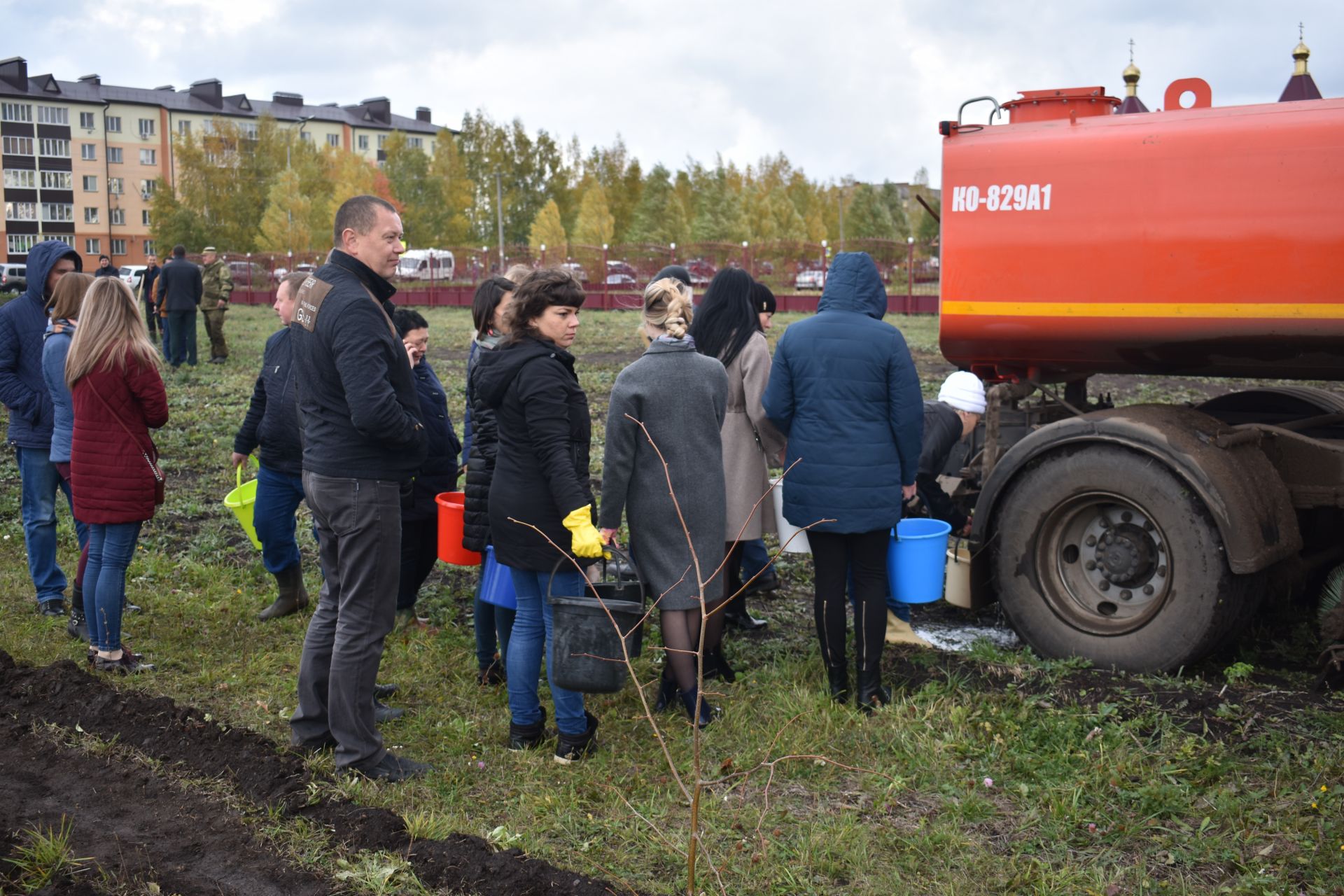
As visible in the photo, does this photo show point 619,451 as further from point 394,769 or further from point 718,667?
point 394,769

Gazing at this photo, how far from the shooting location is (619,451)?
4531 mm

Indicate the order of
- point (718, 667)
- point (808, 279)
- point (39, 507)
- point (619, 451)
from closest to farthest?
1. point (619, 451)
2. point (718, 667)
3. point (39, 507)
4. point (808, 279)

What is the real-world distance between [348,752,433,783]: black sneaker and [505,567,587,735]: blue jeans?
43 cm

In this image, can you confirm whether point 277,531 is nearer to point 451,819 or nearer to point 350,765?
point 350,765

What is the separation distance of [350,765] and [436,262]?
35.1 meters

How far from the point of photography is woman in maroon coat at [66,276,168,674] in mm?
5191

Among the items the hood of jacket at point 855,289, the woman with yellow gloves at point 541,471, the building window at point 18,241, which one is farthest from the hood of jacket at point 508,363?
the building window at point 18,241

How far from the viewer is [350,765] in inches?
166

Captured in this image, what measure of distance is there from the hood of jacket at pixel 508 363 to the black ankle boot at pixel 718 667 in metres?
1.63

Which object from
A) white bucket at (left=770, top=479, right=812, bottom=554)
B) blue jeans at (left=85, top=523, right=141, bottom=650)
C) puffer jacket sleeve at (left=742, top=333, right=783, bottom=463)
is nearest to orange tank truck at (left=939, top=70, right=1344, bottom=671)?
white bucket at (left=770, top=479, right=812, bottom=554)

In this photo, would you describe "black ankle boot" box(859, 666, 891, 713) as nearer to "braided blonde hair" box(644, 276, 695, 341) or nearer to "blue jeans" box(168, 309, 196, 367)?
"braided blonde hair" box(644, 276, 695, 341)

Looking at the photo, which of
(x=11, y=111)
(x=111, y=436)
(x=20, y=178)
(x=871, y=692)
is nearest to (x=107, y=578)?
(x=111, y=436)

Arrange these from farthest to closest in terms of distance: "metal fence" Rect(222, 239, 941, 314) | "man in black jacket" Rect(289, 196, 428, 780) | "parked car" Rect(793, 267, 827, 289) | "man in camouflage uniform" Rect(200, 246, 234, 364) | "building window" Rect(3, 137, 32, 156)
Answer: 1. "building window" Rect(3, 137, 32, 156)
2. "parked car" Rect(793, 267, 827, 289)
3. "metal fence" Rect(222, 239, 941, 314)
4. "man in camouflage uniform" Rect(200, 246, 234, 364)
5. "man in black jacket" Rect(289, 196, 428, 780)

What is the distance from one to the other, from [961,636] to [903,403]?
175cm
